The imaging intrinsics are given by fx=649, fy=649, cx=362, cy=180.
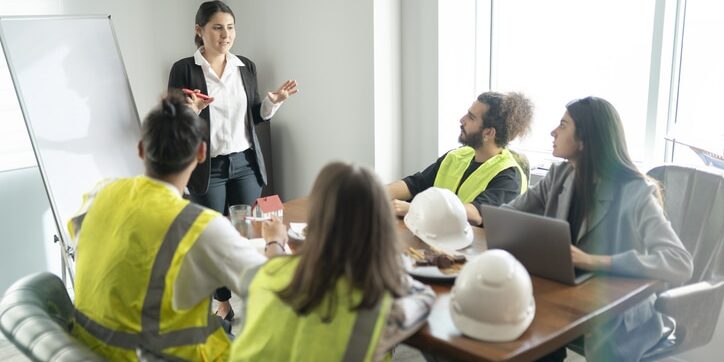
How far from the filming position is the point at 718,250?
1938 millimetres

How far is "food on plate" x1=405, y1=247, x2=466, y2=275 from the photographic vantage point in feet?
5.57

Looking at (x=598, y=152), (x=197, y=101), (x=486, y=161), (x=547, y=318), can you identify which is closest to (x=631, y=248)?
(x=598, y=152)

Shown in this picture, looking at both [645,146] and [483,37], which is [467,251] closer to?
[645,146]

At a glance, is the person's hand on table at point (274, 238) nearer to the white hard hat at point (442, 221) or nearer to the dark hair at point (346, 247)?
the white hard hat at point (442, 221)

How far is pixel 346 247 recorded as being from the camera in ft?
3.93

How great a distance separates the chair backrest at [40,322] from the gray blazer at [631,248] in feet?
4.12

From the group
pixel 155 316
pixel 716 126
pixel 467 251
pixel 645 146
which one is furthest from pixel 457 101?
pixel 155 316

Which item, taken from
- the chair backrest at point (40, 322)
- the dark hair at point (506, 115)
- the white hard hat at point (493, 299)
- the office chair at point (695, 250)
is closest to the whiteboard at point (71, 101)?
the chair backrest at point (40, 322)

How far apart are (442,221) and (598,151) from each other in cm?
50

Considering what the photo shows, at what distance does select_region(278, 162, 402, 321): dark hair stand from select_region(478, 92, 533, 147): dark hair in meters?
1.47

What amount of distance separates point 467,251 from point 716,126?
142cm

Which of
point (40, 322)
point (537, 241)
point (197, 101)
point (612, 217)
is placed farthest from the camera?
point (197, 101)

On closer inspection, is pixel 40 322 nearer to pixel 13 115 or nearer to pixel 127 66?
pixel 13 115

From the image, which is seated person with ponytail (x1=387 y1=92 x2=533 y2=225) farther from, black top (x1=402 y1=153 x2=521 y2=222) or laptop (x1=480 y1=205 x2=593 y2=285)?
laptop (x1=480 y1=205 x2=593 y2=285)
